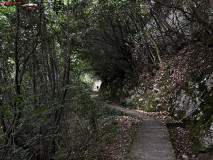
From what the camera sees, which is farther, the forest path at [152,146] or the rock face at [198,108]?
the rock face at [198,108]

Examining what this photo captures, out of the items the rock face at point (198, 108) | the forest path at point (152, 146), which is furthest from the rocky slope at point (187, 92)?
the forest path at point (152, 146)

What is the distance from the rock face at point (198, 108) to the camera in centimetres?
432

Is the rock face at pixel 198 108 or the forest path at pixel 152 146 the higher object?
the rock face at pixel 198 108

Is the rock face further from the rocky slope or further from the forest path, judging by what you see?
the forest path

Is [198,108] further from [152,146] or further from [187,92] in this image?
[152,146]

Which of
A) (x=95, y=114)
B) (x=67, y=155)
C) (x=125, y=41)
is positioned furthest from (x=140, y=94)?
(x=67, y=155)

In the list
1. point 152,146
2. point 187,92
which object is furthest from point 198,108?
point 152,146

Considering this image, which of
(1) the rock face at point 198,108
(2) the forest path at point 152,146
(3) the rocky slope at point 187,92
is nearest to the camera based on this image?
(2) the forest path at point 152,146

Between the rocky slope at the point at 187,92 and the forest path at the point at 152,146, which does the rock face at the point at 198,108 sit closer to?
the rocky slope at the point at 187,92

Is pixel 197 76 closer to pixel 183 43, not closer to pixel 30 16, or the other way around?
pixel 183 43

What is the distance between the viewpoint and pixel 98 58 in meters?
12.8

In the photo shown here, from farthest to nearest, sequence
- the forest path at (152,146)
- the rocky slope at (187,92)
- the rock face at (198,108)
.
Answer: the rocky slope at (187,92)
the rock face at (198,108)
the forest path at (152,146)

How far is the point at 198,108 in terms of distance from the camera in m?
5.62

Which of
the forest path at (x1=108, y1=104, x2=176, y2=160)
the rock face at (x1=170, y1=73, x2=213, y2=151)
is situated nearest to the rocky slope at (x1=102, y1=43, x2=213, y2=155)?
the rock face at (x1=170, y1=73, x2=213, y2=151)
